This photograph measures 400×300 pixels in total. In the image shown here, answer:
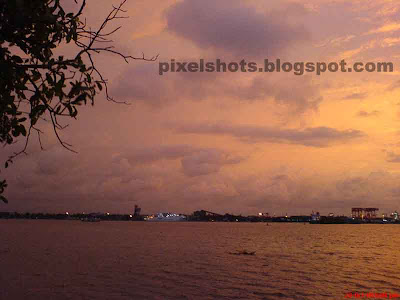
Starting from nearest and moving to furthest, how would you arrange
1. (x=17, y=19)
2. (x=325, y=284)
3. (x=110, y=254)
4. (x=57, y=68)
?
1. (x=17, y=19)
2. (x=57, y=68)
3. (x=325, y=284)
4. (x=110, y=254)

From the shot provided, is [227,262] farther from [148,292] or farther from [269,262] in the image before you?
[148,292]

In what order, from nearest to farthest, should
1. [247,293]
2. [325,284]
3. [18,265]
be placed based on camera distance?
[247,293]
[325,284]
[18,265]

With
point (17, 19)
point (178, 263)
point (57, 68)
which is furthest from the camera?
point (178, 263)

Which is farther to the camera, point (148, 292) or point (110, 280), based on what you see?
point (110, 280)

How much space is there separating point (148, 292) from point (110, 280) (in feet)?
22.4

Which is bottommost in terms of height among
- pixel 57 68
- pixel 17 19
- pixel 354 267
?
pixel 354 267

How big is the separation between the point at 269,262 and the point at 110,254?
2357cm

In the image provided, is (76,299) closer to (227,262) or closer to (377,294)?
(377,294)

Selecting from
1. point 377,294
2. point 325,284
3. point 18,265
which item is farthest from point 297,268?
point 18,265

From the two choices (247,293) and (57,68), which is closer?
(57,68)

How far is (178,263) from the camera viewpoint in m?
53.6

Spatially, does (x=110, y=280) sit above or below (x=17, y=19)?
below

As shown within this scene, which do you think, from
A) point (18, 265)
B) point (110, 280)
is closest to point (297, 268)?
point (110, 280)

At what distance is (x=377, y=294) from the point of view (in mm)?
34125
